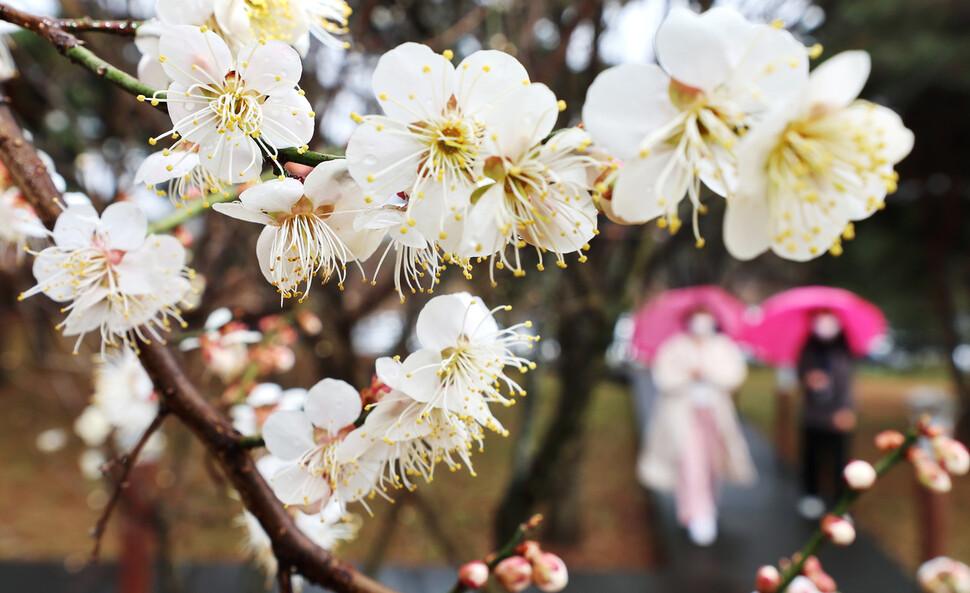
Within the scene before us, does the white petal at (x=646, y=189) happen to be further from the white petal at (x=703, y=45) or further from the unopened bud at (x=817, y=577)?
the unopened bud at (x=817, y=577)

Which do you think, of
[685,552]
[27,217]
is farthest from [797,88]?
[685,552]

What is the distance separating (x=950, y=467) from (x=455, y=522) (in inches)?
137

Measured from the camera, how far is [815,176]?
0.40m

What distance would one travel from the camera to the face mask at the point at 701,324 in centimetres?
387

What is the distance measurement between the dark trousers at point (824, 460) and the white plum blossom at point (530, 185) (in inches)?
171

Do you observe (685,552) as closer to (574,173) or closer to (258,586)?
(258,586)

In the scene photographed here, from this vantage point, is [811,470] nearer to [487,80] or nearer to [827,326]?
[827,326]

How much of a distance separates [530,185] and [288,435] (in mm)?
318

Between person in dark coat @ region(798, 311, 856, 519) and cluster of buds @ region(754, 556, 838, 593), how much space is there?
3623mm

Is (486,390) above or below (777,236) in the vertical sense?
below

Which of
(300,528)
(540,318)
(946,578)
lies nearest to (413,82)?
(300,528)

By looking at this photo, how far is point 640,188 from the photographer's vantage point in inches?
14.7

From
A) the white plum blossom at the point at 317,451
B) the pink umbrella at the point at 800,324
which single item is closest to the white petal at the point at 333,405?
the white plum blossom at the point at 317,451

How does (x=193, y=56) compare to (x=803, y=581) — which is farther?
(x=803, y=581)
